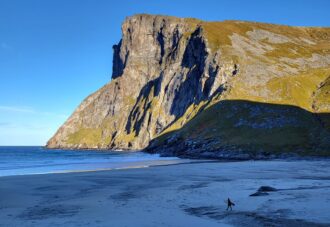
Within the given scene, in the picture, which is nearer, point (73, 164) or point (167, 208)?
point (167, 208)

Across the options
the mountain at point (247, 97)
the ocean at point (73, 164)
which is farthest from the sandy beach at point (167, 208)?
the mountain at point (247, 97)

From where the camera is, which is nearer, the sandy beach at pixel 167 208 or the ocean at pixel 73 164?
the sandy beach at pixel 167 208

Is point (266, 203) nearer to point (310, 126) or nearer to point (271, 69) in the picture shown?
point (310, 126)

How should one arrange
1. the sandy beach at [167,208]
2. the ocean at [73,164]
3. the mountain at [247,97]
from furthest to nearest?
the mountain at [247,97] → the ocean at [73,164] → the sandy beach at [167,208]

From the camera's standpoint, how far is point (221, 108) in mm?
114688

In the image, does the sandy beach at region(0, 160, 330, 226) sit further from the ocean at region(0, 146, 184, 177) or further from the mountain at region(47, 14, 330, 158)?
the mountain at region(47, 14, 330, 158)

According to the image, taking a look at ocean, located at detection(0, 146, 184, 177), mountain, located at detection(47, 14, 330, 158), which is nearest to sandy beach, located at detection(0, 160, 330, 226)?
ocean, located at detection(0, 146, 184, 177)

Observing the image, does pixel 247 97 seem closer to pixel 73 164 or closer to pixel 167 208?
pixel 73 164

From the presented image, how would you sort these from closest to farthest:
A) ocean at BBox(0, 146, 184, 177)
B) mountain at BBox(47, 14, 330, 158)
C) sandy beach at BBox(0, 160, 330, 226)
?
sandy beach at BBox(0, 160, 330, 226)
ocean at BBox(0, 146, 184, 177)
mountain at BBox(47, 14, 330, 158)

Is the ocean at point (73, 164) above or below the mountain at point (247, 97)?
below

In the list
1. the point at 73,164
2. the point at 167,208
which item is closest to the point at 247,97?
the point at 73,164

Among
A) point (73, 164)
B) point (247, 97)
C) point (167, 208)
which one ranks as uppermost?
point (247, 97)

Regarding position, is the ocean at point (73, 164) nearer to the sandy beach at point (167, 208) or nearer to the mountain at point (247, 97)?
the mountain at point (247, 97)

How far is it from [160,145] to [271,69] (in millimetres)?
50550
